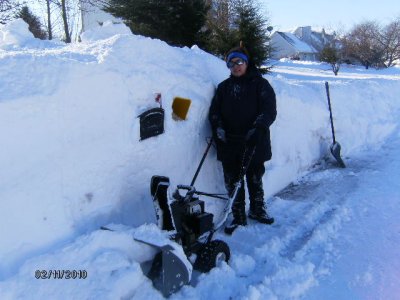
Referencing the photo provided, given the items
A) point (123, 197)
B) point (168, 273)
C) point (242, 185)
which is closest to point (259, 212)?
point (242, 185)

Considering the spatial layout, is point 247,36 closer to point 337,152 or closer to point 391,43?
point 337,152

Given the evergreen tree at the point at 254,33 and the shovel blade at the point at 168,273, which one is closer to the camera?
the shovel blade at the point at 168,273

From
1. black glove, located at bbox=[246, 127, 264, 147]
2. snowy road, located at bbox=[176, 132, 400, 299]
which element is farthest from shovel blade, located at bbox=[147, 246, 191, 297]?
black glove, located at bbox=[246, 127, 264, 147]

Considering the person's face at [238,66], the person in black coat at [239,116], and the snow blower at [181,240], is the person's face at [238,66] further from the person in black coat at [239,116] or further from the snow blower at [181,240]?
the snow blower at [181,240]

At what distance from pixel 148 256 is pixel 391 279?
2.01 metres

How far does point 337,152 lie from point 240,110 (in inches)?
128

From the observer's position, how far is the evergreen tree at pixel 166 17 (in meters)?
13.1

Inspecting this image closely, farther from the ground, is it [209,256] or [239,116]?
[239,116]

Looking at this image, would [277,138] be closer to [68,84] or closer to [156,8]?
[68,84]

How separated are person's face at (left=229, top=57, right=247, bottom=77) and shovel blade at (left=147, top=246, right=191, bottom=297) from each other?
7.62ft

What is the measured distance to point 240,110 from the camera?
4.59m

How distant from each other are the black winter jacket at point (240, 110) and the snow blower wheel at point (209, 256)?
1379mm

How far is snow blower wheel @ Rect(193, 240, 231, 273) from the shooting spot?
11.1 ft

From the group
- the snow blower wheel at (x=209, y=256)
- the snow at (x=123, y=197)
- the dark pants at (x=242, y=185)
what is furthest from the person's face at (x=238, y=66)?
the snow blower wheel at (x=209, y=256)
